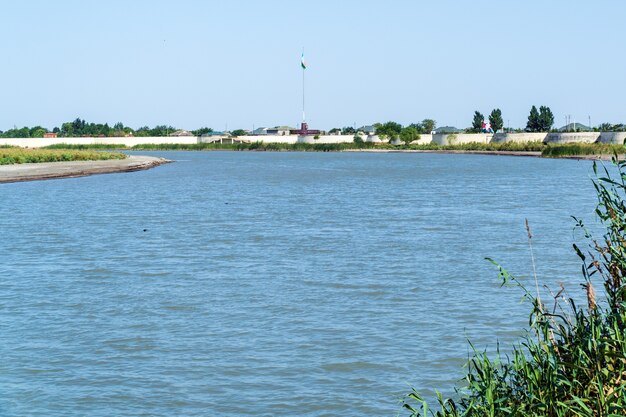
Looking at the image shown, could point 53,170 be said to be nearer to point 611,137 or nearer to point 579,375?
point 579,375

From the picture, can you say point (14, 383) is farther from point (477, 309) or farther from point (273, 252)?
point (273, 252)

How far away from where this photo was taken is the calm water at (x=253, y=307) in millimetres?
14703

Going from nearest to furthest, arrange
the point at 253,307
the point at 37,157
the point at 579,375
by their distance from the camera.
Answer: the point at 579,375, the point at 253,307, the point at 37,157

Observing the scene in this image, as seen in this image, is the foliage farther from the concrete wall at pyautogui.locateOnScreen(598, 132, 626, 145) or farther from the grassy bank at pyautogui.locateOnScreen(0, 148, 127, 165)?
the concrete wall at pyautogui.locateOnScreen(598, 132, 626, 145)

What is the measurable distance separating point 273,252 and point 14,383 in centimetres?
1735

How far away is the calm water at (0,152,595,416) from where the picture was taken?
14703 mm

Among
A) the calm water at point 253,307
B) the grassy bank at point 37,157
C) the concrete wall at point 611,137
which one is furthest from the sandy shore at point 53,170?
the concrete wall at point 611,137

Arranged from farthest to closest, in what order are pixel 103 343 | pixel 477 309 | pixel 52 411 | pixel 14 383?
pixel 477 309 < pixel 103 343 < pixel 14 383 < pixel 52 411

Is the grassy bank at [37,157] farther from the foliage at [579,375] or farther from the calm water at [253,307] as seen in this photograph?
the foliage at [579,375]

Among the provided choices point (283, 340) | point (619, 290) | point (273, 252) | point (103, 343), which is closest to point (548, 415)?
point (619, 290)

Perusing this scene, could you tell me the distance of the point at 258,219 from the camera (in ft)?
154

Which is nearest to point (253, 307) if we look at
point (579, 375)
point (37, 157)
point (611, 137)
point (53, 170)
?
point (579, 375)

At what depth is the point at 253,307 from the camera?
69.1 ft

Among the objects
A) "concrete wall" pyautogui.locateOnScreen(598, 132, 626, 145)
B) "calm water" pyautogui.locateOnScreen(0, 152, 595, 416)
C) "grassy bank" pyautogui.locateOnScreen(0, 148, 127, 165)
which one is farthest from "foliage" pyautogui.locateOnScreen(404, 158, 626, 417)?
"concrete wall" pyautogui.locateOnScreen(598, 132, 626, 145)
